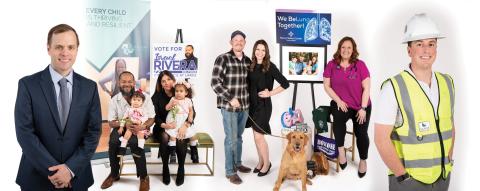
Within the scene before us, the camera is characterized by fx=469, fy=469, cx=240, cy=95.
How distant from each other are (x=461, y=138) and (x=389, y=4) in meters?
1.20

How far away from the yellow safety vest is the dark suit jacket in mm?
1945

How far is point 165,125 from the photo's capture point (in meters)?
3.51

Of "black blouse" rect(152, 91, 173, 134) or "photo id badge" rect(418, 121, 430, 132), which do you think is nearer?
"photo id badge" rect(418, 121, 430, 132)

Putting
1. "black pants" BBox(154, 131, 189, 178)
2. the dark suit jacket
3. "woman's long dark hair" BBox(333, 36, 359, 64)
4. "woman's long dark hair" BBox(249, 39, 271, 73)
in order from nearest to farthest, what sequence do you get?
the dark suit jacket → "black pants" BBox(154, 131, 189, 178) → "woman's long dark hair" BBox(249, 39, 271, 73) → "woman's long dark hair" BBox(333, 36, 359, 64)

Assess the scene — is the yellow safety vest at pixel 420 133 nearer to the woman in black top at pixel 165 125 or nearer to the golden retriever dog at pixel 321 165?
the golden retriever dog at pixel 321 165

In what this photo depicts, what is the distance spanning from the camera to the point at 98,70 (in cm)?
332

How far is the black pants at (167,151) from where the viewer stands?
3510mm

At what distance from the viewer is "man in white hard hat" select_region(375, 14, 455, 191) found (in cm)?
306

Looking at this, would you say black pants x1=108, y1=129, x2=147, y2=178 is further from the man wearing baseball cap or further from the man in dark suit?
the man wearing baseball cap

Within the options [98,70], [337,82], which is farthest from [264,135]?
[98,70]

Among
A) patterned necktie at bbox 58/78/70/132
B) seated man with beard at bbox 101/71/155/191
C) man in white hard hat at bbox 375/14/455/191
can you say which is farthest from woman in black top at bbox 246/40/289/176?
patterned necktie at bbox 58/78/70/132

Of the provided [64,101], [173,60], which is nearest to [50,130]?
[64,101]

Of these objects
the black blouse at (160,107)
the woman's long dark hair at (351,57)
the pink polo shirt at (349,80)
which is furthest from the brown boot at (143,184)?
the woman's long dark hair at (351,57)

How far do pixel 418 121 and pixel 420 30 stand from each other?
1.98ft
